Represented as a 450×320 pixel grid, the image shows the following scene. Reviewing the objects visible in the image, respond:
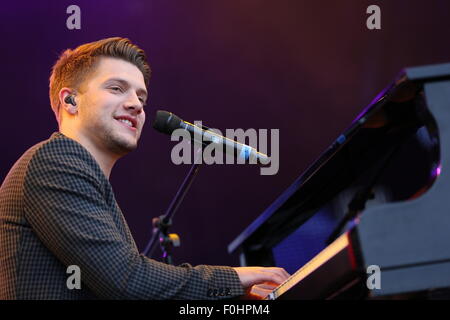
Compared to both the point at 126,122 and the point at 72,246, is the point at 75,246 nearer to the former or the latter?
the point at 72,246

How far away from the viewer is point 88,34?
3.74m

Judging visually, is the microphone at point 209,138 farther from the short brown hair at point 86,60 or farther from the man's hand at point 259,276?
the man's hand at point 259,276

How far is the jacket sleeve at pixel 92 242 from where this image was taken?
56.7 inches

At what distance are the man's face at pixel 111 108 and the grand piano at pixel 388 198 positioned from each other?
67cm

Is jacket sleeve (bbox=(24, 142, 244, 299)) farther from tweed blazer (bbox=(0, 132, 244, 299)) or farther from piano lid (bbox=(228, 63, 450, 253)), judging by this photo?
piano lid (bbox=(228, 63, 450, 253))

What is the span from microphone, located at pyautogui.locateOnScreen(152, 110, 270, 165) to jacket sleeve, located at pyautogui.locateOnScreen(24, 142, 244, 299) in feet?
1.76

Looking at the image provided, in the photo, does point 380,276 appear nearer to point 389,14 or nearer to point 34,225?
point 34,225

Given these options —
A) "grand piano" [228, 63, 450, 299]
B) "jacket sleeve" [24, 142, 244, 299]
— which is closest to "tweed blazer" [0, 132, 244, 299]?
"jacket sleeve" [24, 142, 244, 299]

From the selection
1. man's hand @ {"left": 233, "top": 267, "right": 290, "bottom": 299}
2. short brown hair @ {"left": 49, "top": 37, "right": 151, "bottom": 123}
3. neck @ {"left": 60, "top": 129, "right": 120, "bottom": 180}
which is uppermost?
short brown hair @ {"left": 49, "top": 37, "right": 151, "bottom": 123}

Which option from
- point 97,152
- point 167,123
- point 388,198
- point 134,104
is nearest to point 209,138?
point 167,123

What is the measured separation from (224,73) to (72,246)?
278cm

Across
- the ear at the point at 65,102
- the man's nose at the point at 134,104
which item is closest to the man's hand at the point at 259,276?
the man's nose at the point at 134,104

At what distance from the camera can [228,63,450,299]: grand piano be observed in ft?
3.68

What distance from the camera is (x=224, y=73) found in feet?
13.3
